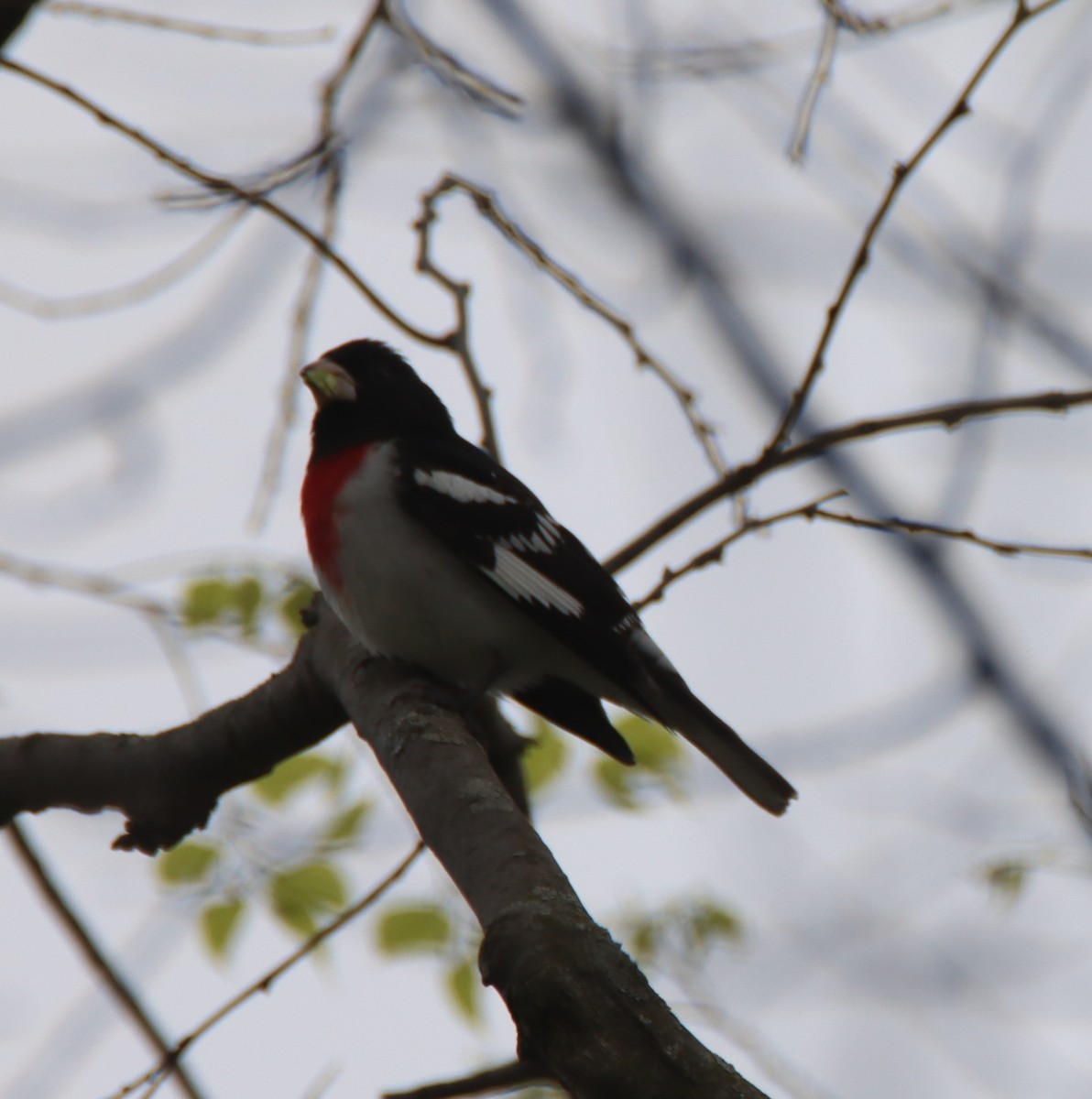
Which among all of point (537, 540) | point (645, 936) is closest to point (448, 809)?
point (537, 540)

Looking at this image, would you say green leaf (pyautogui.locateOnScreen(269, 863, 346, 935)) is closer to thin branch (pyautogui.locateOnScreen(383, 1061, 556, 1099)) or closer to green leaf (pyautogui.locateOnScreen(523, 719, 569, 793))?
green leaf (pyautogui.locateOnScreen(523, 719, 569, 793))

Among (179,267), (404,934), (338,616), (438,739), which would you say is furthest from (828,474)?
(179,267)

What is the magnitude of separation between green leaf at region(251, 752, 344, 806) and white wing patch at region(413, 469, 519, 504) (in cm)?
97

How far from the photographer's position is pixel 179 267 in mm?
4816

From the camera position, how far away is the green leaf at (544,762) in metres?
4.72

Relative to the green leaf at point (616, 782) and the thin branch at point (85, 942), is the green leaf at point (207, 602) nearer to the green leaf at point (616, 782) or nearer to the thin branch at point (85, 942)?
the thin branch at point (85, 942)

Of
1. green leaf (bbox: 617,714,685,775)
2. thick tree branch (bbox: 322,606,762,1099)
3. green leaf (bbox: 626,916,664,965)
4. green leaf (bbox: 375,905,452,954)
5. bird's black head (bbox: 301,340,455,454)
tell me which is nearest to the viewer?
thick tree branch (bbox: 322,606,762,1099)

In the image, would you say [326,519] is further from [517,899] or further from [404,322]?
[517,899]

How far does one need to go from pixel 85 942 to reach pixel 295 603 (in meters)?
1.35

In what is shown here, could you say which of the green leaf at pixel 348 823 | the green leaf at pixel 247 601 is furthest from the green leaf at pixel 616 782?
the green leaf at pixel 247 601

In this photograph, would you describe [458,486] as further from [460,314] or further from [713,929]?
[713,929]

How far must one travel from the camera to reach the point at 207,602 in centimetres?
474

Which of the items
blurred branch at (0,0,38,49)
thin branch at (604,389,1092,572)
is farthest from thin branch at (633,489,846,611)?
blurred branch at (0,0,38,49)

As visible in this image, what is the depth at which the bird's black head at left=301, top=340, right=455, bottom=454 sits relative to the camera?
511 cm
